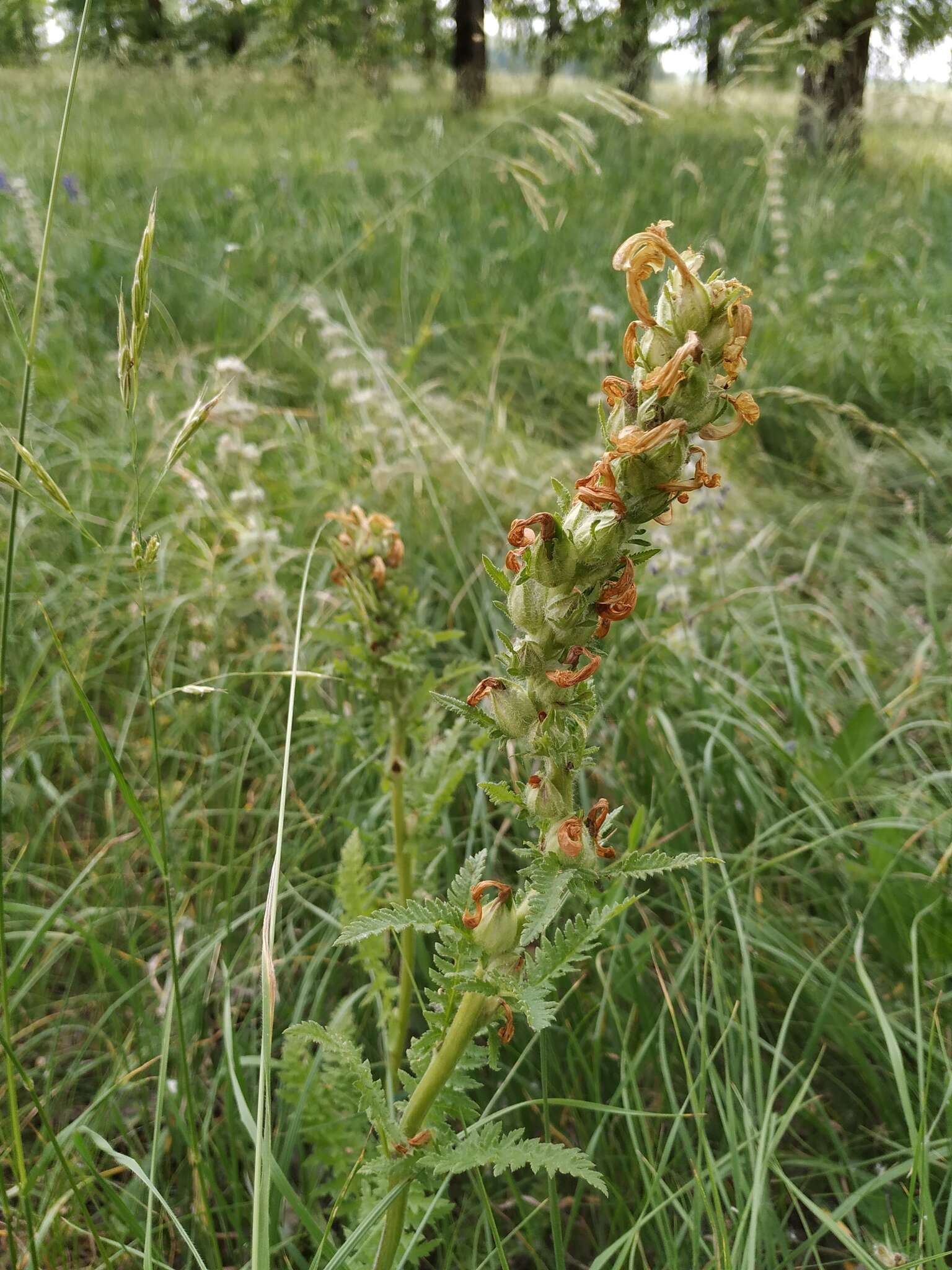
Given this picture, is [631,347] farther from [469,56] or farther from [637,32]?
[469,56]

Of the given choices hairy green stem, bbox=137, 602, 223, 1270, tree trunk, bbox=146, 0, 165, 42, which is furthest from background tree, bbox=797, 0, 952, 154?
tree trunk, bbox=146, 0, 165, 42

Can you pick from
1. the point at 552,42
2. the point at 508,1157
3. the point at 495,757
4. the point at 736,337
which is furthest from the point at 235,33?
the point at 508,1157

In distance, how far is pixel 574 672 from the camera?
2.48 feet

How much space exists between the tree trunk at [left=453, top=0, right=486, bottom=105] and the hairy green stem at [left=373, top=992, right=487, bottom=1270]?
1391 cm

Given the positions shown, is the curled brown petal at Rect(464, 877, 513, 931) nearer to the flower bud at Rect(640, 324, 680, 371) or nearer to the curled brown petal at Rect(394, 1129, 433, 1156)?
the curled brown petal at Rect(394, 1129, 433, 1156)

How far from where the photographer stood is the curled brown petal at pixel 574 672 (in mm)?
740

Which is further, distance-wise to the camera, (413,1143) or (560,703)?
(413,1143)

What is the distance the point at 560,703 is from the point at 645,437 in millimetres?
240

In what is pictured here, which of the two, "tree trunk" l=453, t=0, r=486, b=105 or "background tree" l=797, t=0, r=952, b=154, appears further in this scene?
"tree trunk" l=453, t=0, r=486, b=105

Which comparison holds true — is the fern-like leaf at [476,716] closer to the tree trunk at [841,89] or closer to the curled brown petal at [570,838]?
the curled brown petal at [570,838]

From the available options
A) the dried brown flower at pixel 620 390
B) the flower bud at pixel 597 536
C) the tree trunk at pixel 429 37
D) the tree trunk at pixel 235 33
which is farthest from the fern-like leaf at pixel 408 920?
the tree trunk at pixel 235 33

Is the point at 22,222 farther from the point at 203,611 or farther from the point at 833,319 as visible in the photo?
the point at 833,319

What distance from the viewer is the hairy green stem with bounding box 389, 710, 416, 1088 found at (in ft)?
4.03

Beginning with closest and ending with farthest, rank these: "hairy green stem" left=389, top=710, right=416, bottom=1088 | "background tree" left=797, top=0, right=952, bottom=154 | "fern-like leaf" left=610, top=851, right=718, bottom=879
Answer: "fern-like leaf" left=610, top=851, right=718, bottom=879 < "hairy green stem" left=389, top=710, right=416, bottom=1088 < "background tree" left=797, top=0, right=952, bottom=154
